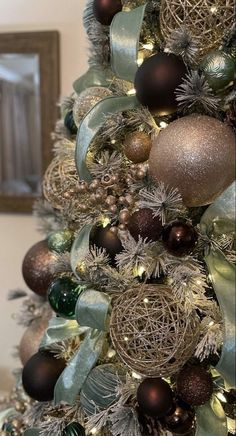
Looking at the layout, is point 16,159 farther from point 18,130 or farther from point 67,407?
point 67,407

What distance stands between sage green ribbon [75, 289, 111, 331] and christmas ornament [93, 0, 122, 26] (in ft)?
1.29

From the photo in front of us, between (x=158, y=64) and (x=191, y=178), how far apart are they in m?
0.15

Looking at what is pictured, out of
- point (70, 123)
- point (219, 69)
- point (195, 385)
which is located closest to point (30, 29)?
point (70, 123)

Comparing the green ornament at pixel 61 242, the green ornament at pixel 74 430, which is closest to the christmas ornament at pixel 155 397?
the green ornament at pixel 74 430

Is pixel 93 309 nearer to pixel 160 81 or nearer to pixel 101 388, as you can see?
pixel 101 388

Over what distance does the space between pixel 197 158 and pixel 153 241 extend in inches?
4.7

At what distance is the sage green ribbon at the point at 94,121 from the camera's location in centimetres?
62

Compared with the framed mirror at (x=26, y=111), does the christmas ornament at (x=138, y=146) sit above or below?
above

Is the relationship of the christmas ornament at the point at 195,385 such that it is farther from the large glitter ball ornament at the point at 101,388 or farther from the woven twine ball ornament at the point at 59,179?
the woven twine ball ornament at the point at 59,179

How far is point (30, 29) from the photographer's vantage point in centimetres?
119

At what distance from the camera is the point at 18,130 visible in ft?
4.04

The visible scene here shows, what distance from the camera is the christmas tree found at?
531mm

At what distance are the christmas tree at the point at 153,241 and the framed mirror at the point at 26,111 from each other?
496 mm

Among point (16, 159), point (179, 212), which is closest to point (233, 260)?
point (179, 212)
